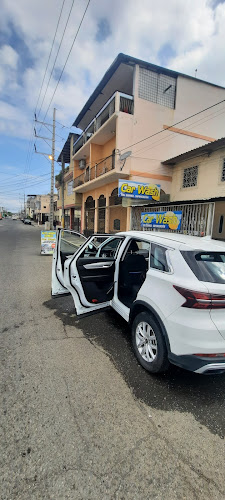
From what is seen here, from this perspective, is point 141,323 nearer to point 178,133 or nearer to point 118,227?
point 118,227

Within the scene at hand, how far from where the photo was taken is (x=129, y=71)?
12.6 metres

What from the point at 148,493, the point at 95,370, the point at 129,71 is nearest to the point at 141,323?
the point at 95,370

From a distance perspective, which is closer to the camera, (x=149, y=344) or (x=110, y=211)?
(x=149, y=344)

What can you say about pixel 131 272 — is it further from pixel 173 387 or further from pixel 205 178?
pixel 205 178

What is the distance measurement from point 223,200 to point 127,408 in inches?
282

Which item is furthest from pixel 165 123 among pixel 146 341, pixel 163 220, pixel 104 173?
pixel 146 341

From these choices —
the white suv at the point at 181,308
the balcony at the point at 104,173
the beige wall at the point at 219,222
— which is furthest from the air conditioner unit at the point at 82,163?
the white suv at the point at 181,308

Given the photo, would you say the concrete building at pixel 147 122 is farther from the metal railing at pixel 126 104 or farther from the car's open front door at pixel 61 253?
the car's open front door at pixel 61 253

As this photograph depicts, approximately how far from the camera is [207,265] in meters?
2.18

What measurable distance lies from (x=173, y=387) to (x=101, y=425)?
2.94 ft

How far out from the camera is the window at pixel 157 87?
12266 millimetres

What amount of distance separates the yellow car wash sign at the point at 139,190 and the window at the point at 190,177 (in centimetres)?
151

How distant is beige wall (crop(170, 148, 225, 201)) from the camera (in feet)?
33.0

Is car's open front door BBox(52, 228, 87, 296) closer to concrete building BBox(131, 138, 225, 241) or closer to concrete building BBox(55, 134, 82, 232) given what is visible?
concrete building BBox(131, 138, 225, 241)
